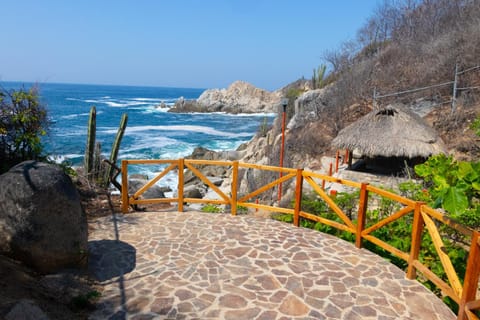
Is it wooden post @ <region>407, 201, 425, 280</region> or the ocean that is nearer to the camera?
wooden post @ <region>407, 201, 425, 280</region>

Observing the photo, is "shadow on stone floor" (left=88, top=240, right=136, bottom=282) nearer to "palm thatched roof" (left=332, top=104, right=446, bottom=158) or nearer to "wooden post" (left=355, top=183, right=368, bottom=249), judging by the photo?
"wooden post" (left=355, top=183, right=368, bottom=249)

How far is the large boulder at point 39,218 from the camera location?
13.3 ft

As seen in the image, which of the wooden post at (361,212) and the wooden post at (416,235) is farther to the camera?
the wooden post at (361,212)

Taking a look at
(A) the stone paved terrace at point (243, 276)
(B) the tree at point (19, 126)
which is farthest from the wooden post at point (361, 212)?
(B) the tree at point (19, 126)

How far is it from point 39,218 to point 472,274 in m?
4.68

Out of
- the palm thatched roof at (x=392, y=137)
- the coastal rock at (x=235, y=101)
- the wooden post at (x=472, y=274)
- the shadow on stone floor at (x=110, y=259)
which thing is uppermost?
the coastal rock at (x=235, y=101)

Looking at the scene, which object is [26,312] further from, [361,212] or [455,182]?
[361,212]

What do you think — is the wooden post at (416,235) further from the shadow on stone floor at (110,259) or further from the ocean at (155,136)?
the ocean at (155,136)

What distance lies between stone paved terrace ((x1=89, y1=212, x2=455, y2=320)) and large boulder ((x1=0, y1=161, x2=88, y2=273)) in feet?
2.07

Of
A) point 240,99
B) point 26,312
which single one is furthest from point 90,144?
point 240,99

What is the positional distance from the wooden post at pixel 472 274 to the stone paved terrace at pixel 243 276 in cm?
42

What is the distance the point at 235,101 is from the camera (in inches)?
2606

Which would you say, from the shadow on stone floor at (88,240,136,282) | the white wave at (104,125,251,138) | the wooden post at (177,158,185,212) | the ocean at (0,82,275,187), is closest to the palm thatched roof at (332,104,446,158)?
the wooden post at (177,158,185,212)

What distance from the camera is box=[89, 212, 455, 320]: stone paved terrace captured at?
3.81 metres
